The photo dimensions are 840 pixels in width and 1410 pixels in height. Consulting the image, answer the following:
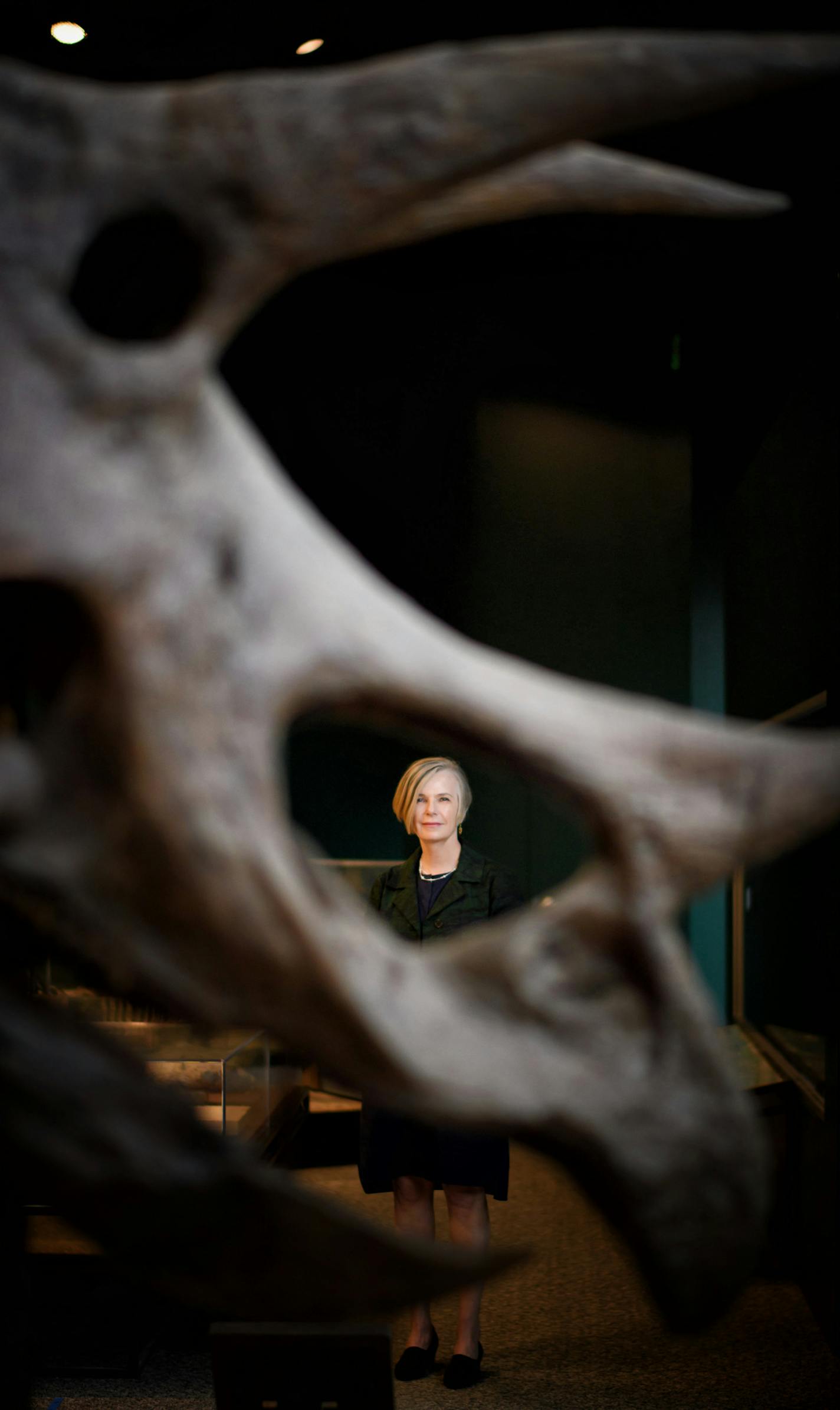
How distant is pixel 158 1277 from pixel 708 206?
4.23 feet

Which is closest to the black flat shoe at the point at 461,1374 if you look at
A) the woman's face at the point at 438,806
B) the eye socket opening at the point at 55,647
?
the woman's face at the point at 438,806

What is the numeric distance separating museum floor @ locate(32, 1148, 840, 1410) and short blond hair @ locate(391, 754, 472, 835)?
1508mm

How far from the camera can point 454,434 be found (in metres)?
6.51

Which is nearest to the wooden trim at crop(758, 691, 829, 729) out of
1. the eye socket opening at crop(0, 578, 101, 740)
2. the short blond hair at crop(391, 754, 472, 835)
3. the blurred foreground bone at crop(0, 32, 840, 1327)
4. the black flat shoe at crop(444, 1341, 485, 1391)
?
the short blond hair at crop(391, 754, 472, 835)

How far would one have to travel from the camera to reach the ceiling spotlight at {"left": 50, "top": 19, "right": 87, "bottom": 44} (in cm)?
391

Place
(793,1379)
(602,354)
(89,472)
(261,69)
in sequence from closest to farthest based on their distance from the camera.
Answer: (89,472) < (793,1379) < (261,69) < (602,354)

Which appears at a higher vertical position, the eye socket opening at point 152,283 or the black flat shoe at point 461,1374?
the eye socket opening at point 152,283

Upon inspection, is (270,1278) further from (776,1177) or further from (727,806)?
(776,1177)

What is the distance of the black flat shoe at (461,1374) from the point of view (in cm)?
353

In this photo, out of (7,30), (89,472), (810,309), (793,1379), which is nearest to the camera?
(89,472)

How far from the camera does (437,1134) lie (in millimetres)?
3398

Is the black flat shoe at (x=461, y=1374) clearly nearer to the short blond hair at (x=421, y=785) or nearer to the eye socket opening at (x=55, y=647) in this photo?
the short blond hair at (x=421, y=785)

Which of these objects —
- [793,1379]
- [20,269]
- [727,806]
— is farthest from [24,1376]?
[793,1379]

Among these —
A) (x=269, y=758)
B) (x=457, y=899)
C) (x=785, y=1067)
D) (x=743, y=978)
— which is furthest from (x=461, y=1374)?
(x=743, y=978)
